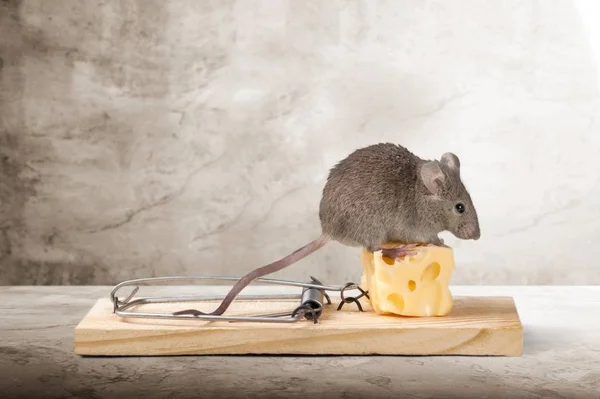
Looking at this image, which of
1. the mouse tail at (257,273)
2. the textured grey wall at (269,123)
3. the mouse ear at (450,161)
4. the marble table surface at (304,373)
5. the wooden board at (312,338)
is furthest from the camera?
the textured grey wall at (269,123)

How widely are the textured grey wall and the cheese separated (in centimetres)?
95

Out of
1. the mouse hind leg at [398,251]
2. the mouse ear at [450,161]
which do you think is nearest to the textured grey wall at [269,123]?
the mouse ear at [450,161]

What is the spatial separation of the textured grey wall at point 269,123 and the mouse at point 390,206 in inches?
30.4

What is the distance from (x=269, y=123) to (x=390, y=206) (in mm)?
886

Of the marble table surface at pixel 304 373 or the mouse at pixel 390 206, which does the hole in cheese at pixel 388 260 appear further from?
the marble table surface at pixel 304 373

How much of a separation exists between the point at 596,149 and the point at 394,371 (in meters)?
1.34

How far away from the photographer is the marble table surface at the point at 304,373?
1515mm

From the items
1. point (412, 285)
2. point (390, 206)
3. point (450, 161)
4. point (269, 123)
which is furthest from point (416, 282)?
point (269, 123)

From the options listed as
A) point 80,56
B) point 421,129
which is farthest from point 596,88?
point 80,56

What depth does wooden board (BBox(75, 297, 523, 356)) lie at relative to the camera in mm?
1722

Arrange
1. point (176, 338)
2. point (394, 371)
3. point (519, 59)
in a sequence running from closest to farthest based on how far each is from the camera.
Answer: point (394, 371) → point (176, 338) → point (519, 59)

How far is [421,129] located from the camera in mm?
2705

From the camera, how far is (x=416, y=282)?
71.1 inches

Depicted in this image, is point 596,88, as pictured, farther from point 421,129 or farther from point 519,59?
point 421,129
